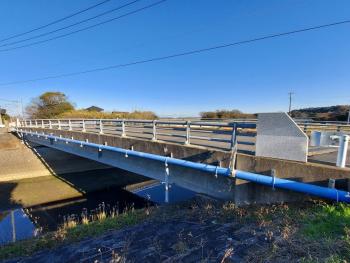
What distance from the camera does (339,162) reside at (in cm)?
498

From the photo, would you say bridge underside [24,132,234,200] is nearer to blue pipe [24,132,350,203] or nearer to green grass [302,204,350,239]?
blue pipe [24,132,350,203]

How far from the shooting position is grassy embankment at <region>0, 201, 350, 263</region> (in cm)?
343

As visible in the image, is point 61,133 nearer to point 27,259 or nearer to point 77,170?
point 77,170

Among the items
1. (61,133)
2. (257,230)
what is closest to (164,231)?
(257,230)

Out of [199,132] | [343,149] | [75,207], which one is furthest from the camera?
[75,207]

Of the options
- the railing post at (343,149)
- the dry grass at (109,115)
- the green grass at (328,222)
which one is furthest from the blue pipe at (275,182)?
the dry grass at (109,115)

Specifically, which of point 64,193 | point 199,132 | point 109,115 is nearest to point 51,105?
point 109,115

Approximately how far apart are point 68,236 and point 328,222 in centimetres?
554

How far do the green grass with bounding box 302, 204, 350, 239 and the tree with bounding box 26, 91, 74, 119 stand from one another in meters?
64.4

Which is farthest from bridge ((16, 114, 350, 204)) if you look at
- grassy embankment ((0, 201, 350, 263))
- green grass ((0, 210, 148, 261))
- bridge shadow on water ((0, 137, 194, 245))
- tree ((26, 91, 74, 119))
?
tree ((26, 91, 74, 119))

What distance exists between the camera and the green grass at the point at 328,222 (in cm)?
380

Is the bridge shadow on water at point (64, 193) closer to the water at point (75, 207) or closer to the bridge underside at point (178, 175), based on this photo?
the water at point (75, 207)

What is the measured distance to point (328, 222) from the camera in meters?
4.11

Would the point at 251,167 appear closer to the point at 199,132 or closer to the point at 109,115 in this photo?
the point at 199,132
